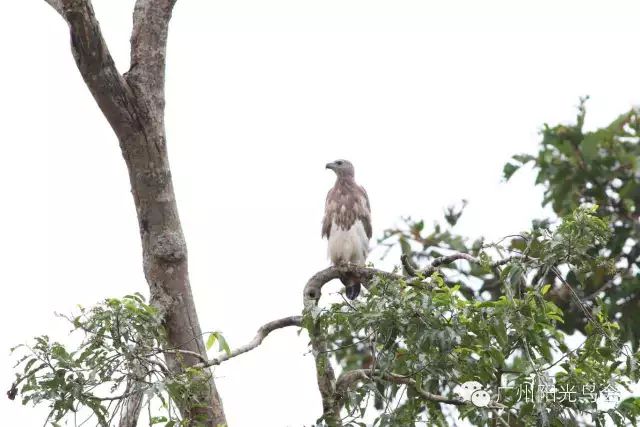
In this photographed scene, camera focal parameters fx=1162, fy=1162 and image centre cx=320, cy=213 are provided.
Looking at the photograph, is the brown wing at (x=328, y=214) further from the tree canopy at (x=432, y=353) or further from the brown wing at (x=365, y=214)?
the tree canopy at (x=432, y=353)

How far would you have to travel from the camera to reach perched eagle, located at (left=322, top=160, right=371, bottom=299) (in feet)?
29.1

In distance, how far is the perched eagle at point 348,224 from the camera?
8.86 m

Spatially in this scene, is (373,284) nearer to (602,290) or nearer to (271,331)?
(271,331)

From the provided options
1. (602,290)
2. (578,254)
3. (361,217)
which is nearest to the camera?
(578,254)

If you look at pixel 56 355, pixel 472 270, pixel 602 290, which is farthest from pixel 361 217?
pixel 56 355

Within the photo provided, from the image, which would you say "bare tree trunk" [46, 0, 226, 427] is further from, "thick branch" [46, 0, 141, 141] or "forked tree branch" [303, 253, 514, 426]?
"forked tree branch" [303, 253, 514, 426]

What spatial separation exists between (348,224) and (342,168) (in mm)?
911

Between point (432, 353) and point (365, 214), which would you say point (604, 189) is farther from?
point (432, 353)

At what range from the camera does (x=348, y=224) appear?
905 cm

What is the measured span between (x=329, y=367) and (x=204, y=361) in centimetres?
75

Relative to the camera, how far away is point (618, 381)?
5594 mm

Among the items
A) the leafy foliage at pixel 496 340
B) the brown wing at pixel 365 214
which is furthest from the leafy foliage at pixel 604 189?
the leafy foliage at pixel 496 340

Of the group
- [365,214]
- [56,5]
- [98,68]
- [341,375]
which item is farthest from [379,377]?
[365,214]
